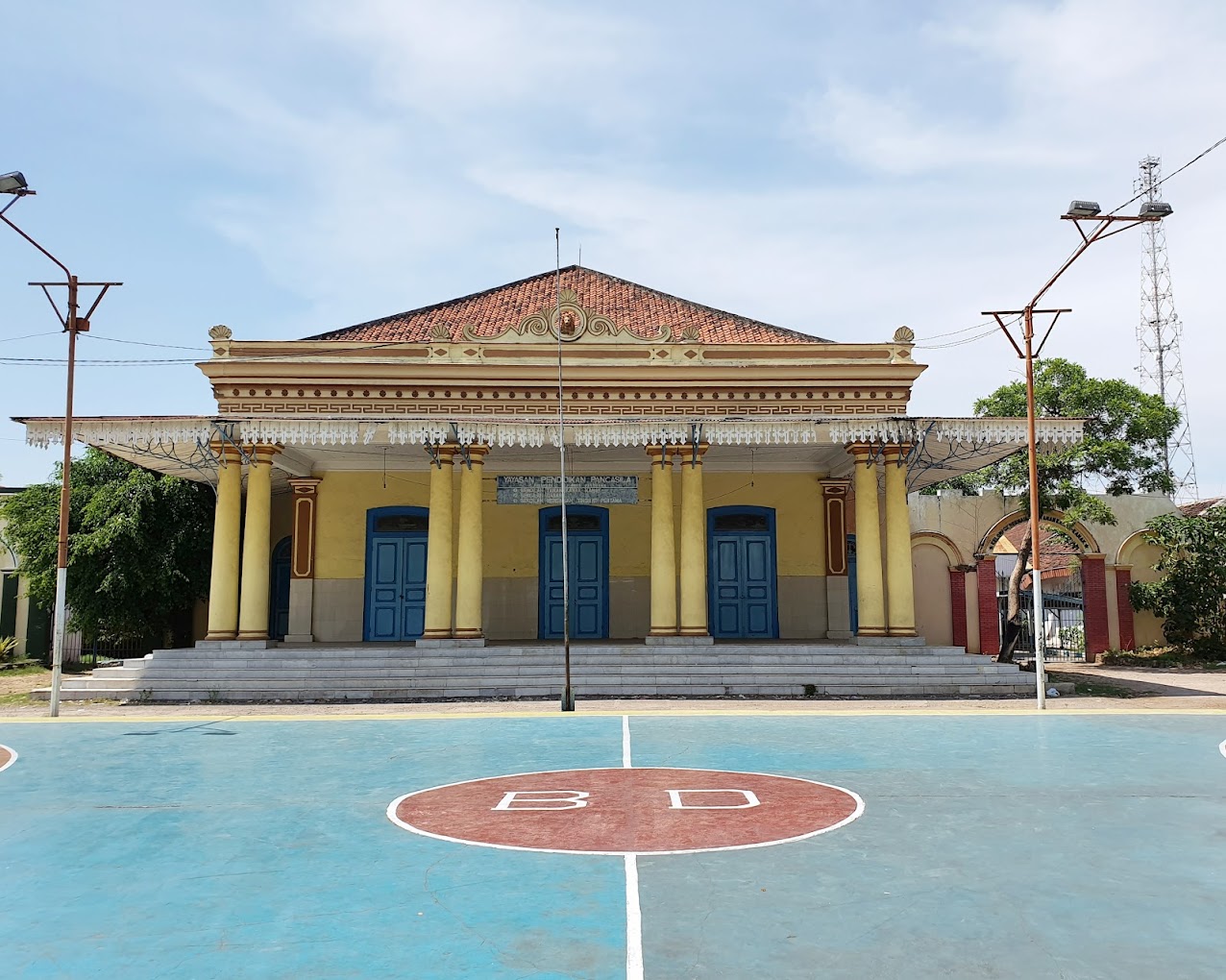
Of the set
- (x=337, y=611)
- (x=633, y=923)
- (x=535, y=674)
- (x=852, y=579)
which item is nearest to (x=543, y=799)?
(x=633, y=923)

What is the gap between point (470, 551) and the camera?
18797 millimetres

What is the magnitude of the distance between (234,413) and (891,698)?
44.9 ft

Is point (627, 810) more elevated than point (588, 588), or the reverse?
point (588, 588)

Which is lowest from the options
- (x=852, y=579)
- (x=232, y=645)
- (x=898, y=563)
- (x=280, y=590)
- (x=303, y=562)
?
(x=232, y=645)

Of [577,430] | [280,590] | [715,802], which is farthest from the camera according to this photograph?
[280,590]

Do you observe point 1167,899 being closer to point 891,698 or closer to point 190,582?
point 891,698

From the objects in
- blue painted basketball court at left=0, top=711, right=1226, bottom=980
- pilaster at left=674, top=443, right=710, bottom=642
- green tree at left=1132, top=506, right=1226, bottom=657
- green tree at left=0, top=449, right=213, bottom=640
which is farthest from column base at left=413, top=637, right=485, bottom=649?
green tree at left=1132, top=506, right=1226, bottom=657

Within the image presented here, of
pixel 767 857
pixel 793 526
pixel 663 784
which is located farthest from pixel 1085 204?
pixel 767 857

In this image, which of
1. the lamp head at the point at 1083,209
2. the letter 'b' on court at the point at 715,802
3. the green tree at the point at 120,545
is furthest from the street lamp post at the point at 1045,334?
the green tree at the point at 120,545

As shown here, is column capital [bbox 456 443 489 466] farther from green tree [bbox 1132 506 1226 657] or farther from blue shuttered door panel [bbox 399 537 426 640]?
green tree [bbox 1132 506 1226 657]

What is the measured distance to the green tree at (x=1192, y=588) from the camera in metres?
24.5

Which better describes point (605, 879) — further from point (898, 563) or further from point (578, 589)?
point (578, 589)

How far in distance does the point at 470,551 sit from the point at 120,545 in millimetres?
9378

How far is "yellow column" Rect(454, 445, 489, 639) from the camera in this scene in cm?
1866
